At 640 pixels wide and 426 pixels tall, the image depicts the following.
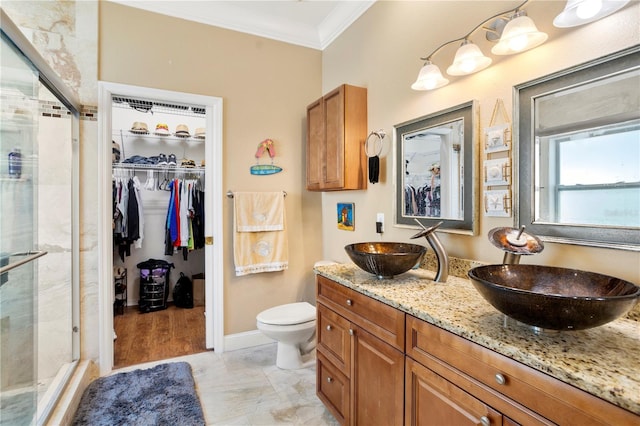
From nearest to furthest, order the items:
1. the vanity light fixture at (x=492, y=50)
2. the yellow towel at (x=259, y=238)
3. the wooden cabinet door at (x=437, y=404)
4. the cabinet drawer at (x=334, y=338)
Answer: the wooden cabinet door at (x=437, y=404), the vanity light fixture at (x=492, y=50), the cabinet drawer at (x=334, y=338), the yellow towel at (x=259, y=238)

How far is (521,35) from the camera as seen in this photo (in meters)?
1.33

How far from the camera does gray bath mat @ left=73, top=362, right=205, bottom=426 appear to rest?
6.34ft

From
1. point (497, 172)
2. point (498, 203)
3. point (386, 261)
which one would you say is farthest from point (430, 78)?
point (386, 261)

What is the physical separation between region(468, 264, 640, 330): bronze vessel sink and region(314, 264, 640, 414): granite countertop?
0.22ft

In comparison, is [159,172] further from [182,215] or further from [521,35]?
[521,35]

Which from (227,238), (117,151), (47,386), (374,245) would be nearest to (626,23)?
(374,245)

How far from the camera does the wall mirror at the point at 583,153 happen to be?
44.9 inches

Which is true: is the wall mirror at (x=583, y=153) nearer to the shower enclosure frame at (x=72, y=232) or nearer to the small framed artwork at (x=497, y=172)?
the small framed artwork at (x=497, y=172)

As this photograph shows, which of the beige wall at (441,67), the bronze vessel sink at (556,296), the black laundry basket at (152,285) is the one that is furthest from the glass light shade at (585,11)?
the black laundry basket at (152,285)

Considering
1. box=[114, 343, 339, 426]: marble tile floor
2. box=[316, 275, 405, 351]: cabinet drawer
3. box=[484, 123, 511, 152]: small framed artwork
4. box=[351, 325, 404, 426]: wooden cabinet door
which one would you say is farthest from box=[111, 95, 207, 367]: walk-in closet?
box=[484, 123, 511, 152]: small framed artwork

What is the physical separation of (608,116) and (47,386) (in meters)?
3.13

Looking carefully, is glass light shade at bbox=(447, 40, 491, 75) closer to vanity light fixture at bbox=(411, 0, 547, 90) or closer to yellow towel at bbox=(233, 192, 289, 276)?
vanity light fixture at bbox=(411, 0, 547, 90)

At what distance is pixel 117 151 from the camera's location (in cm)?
382

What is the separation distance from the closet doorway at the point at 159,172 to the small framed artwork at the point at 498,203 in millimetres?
2079
